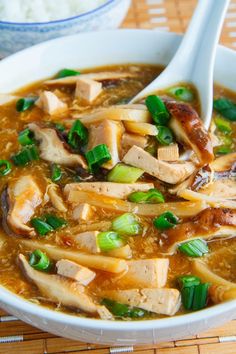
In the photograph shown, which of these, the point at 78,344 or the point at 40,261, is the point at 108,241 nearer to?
the point at 40,261

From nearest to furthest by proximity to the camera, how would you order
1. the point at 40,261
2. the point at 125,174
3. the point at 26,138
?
the point at 40,261, the point at 125,174, the point at 26,138

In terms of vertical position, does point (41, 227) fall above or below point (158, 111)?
below

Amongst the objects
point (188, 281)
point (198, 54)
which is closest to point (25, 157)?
point (188, 281)

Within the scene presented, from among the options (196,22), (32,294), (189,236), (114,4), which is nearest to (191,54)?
(196,22)

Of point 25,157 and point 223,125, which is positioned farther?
point 223,125

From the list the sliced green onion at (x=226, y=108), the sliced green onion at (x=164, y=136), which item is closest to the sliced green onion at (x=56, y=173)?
the sliced green onion at (x=164, y=136)

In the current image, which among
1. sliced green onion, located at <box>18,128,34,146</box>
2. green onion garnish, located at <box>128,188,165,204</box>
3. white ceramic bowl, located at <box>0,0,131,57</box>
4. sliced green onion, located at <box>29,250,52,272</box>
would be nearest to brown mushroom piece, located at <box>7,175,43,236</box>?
sliced green onion, located at <box>29,250,52,272</box>

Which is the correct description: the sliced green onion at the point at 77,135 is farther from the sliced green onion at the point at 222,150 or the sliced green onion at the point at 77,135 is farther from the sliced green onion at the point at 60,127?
the sliced green onion at the point at 222,150
